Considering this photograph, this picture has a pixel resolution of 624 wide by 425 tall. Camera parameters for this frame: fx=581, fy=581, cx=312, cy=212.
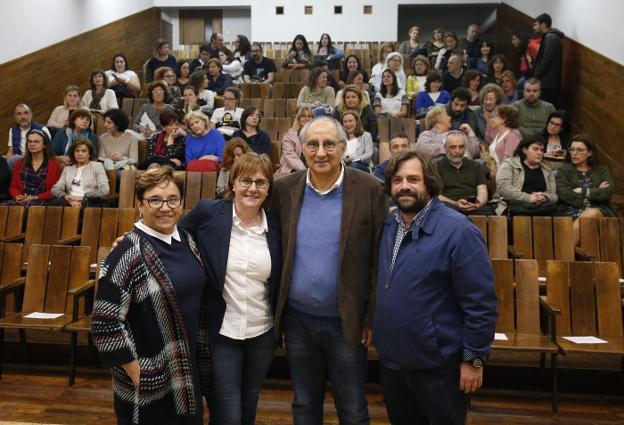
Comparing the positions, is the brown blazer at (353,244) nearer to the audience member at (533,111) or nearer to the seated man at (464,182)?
the seated man at (464,182)

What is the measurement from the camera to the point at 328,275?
1.25 metres

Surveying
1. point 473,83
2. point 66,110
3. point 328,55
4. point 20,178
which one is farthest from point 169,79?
point 473,83

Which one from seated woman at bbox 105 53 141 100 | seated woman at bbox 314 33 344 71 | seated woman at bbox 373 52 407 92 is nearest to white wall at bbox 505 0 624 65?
seated woman at bbox 373 52 407 92

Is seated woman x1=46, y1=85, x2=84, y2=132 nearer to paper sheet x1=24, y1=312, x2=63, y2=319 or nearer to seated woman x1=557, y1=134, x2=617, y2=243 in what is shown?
paper sheet x1=24, y1=312, x2=63, y2=319

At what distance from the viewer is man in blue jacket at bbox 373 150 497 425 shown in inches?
43.9

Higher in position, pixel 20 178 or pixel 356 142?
pixel 356 142

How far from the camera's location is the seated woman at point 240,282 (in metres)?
1.23

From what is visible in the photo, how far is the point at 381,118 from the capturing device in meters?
4.14

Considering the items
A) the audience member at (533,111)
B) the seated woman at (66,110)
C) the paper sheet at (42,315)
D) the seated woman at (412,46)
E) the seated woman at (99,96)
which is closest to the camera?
the paper sheet at (42,315)

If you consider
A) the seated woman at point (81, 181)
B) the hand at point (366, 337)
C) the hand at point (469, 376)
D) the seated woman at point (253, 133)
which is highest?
the seated woman at point (253, 133)

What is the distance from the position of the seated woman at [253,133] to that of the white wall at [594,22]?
2.21 m

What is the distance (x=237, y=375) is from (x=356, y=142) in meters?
2.23

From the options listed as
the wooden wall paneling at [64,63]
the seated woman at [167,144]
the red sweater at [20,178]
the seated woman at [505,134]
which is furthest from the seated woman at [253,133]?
the wooden wall paneling at [64,63]

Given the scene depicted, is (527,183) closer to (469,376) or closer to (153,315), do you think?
(469,376)
